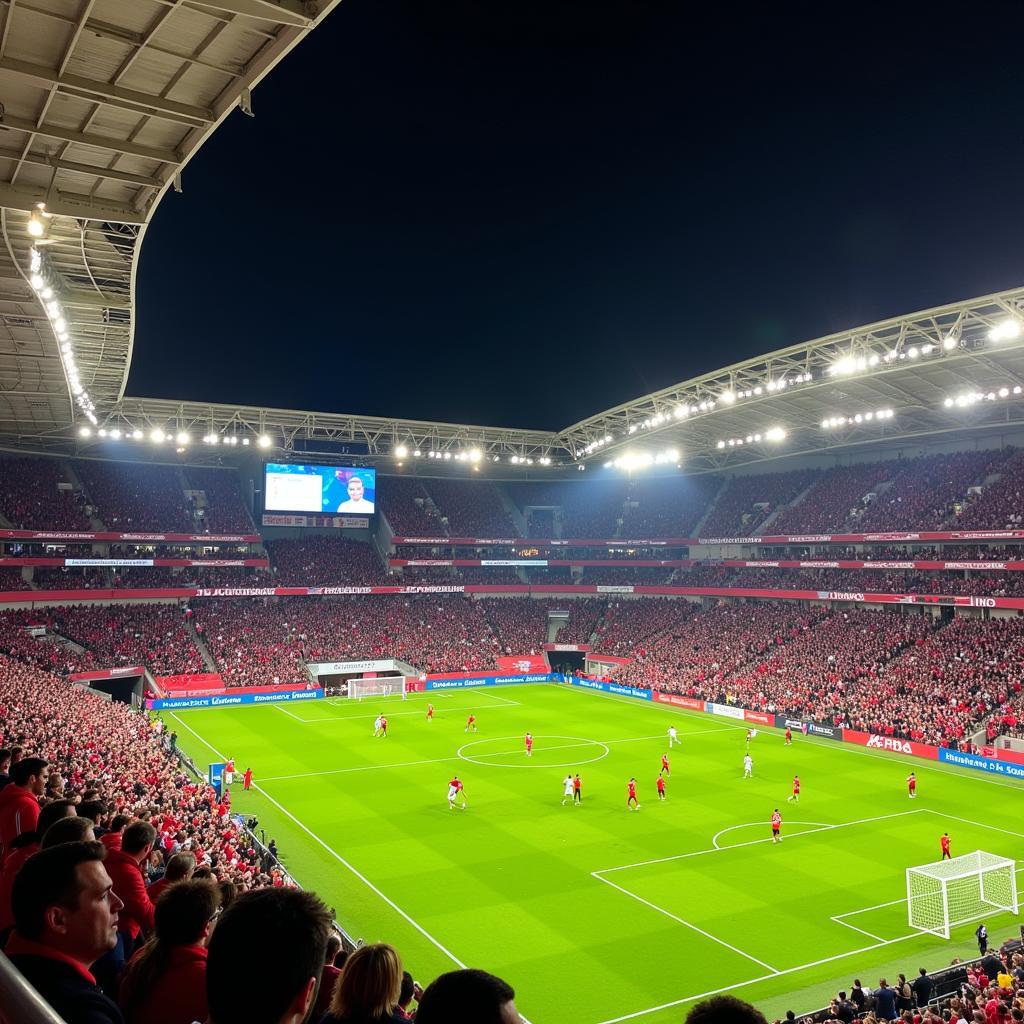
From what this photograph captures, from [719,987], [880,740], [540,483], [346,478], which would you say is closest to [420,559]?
[346,478]

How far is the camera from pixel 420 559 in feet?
236

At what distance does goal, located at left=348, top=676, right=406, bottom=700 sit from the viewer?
56969mm

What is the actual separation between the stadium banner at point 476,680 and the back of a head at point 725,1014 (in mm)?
58513

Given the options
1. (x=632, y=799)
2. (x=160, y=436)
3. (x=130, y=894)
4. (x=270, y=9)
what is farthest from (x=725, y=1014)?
(x=160, y=436)

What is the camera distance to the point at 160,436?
52062 mm

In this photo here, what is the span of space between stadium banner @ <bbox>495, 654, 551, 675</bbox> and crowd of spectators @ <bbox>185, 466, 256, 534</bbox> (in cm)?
2209

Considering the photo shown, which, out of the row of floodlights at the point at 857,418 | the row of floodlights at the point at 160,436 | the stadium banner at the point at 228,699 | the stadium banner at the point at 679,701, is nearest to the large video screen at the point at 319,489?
the row of floodlights at the point at 160,436

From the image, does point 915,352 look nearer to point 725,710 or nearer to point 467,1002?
point 725,710

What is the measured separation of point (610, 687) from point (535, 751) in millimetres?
20380

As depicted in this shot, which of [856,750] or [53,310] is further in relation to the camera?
[856,750]

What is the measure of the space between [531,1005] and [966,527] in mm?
43456

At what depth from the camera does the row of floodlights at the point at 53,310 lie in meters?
22.0

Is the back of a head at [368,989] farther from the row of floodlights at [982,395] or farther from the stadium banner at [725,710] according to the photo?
the stadium banner at [725,710]

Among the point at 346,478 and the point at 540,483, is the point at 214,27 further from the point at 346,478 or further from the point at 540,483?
the point at 540,483
